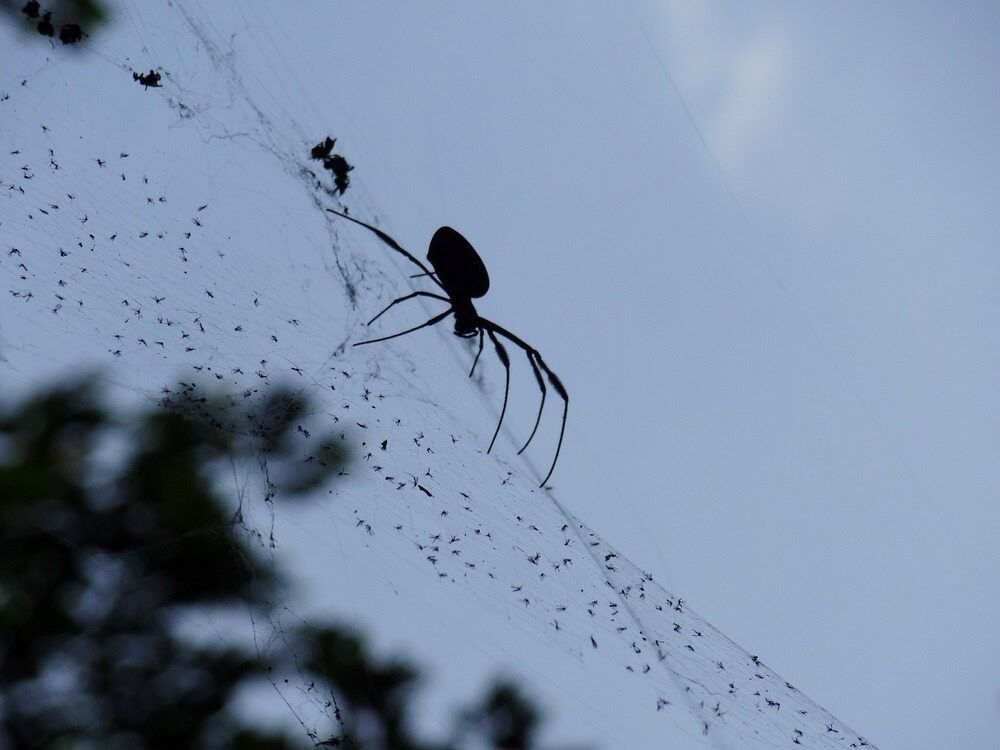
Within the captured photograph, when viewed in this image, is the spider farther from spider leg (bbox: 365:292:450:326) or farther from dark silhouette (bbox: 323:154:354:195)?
dark silhouette (bbox: 323:154:354:195)

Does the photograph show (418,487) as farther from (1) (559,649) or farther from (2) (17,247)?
(2) (17,247)

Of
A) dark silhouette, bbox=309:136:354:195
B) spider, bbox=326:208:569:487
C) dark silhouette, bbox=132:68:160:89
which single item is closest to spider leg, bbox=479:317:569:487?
spider, bbox=326:208:569:487

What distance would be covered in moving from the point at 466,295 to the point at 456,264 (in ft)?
0.62

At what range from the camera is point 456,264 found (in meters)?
3.50

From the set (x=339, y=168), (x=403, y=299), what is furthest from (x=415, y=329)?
(x=339, y=168)

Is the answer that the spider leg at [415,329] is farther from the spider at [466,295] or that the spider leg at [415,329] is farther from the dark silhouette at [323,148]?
the dark silhouette at [323,148]

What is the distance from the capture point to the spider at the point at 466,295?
3.45 m

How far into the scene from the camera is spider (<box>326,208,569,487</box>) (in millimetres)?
3449

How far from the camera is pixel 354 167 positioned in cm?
323

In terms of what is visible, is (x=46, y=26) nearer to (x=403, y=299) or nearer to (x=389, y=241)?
(x=389, y=241)

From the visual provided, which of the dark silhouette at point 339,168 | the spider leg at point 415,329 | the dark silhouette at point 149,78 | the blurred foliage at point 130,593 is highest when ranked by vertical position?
the dark silhouette at point 339,168

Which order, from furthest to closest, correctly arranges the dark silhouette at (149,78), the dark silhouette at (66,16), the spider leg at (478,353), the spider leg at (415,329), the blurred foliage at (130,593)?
the spider leg at (478,353), the spider leg at (415,329), the dark silhouette at (149,78), the dark silhouette at (66,16), the blurred foliage at (130,593)

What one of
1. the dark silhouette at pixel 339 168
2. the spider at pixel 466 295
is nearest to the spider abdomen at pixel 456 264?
the spider at pixel 466 295

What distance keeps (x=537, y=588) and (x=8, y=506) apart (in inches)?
76.1
